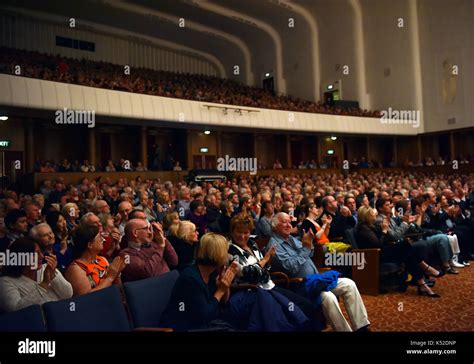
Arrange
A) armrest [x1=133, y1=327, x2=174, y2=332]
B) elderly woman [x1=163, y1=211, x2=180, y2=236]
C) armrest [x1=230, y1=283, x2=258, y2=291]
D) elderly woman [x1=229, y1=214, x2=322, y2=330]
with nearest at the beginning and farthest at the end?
armrest [x1=133, y1=327, x2=174, y2=332], armrest [x1=230, y1=283, x2=258, y2=291], elderly woman [x1=229, y1=214, x2=322, y2=330], elderly woman [x1=163, y1=211, x2=180, y2=236]

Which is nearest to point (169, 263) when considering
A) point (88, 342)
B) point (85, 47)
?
point (88, 342)

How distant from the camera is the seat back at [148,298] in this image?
2732 millimetres

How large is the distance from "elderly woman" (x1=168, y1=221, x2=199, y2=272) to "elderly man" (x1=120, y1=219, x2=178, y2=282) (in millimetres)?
310

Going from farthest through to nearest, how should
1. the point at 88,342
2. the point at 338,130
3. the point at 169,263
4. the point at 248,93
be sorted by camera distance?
the point at 248,93, the point at 338,130, the point at 169,263, the point at 88,342

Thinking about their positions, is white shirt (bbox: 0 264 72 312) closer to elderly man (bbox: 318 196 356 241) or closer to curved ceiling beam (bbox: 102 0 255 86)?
elderly man (bbox: 318 196 356 241)

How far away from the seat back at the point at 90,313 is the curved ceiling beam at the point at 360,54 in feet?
68.2

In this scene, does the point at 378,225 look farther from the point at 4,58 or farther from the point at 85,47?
the point at 85,47

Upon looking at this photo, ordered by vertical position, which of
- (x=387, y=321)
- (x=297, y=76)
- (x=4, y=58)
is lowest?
(x=387, y=321)

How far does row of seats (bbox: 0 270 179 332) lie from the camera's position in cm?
226

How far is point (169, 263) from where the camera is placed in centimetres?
354

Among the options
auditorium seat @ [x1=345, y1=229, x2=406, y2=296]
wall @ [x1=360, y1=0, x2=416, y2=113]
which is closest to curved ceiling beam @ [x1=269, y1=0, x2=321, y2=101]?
wall @ [x1=360, y1=0, x2=416, y2=113]

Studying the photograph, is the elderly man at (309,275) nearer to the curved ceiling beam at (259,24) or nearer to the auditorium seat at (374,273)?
the auditorium seat at (374,273)

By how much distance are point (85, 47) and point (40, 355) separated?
21.9m

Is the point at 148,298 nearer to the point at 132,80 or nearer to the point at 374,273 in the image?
the point at 374,273
